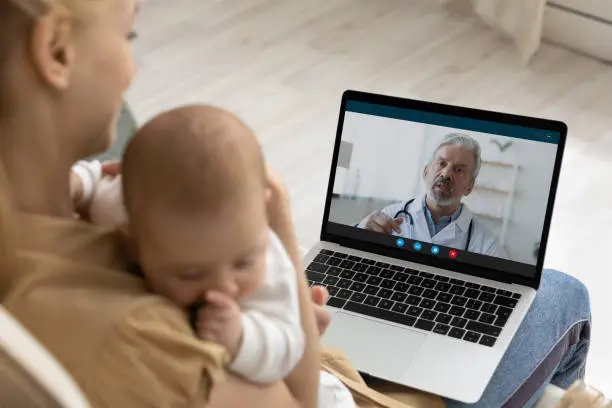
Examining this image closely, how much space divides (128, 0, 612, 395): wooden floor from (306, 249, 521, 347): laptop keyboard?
1.01 metres

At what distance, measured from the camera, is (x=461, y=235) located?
145cm

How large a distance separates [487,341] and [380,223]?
0.94ft

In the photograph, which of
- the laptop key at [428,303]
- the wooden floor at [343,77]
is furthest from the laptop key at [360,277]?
the wooden floor at [343,77]

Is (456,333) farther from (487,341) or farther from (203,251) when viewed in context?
(203,251)

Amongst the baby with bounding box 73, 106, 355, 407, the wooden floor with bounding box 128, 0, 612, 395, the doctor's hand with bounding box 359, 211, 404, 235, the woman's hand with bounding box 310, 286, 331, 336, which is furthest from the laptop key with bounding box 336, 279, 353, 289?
the wooden floor with bounding box 128, 0, 612, 395

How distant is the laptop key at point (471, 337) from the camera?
1.32 m

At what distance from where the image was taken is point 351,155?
1.58 metres

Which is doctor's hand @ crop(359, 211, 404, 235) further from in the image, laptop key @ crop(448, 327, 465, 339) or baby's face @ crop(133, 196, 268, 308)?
baby's face @ crop(133, 196, 268, 308)

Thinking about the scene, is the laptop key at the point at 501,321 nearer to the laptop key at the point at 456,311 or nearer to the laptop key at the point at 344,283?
the laptop key at the point at 456,311

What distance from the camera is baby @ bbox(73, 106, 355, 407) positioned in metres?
0.69

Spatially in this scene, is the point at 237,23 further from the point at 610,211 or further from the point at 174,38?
the point at 610,211

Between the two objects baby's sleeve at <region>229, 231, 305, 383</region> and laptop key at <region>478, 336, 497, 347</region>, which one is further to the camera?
laptop key at <region>478, 336, 497, 347</region>

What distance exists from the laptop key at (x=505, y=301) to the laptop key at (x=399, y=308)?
13cm

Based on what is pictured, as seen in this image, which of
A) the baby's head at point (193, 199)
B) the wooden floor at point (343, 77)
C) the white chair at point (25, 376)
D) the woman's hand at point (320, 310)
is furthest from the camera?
the wooden floor at point (343, 77)
